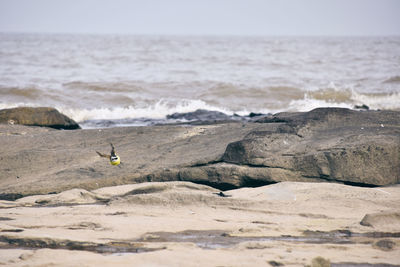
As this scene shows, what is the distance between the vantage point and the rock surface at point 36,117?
948cm

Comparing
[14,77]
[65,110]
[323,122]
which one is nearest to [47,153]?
[323,122]

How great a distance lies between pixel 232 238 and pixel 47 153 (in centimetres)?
323

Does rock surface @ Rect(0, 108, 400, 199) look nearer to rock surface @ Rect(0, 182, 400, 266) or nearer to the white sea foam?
rock surface @ Rect(0, 182, 400, 266)

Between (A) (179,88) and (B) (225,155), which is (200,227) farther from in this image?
(A) (179,88)

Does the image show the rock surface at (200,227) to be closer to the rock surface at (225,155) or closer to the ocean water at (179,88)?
the rock surface at (225,155)

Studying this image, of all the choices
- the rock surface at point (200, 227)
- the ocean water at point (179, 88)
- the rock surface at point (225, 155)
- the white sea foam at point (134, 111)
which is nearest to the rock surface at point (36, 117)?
the ocean water at point (179, 88)

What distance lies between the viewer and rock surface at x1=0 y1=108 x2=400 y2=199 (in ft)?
14.8

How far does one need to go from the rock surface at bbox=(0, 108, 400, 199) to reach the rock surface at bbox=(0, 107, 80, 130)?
3302 mm

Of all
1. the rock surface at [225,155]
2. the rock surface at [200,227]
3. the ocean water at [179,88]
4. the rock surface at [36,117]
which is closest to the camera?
the rock surface at [200,227]

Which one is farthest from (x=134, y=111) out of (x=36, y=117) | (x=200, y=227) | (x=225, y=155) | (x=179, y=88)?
(x=200, y=227)

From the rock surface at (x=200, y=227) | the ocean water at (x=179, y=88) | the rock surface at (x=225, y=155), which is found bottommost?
the rock surface at (x=200, y=227)

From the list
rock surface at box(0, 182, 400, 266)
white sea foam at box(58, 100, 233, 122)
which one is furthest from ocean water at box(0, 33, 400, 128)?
→ rock surface at box(0, 182, 400, 266)

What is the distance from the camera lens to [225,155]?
4.82 m

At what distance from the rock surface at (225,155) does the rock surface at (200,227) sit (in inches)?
11.4
